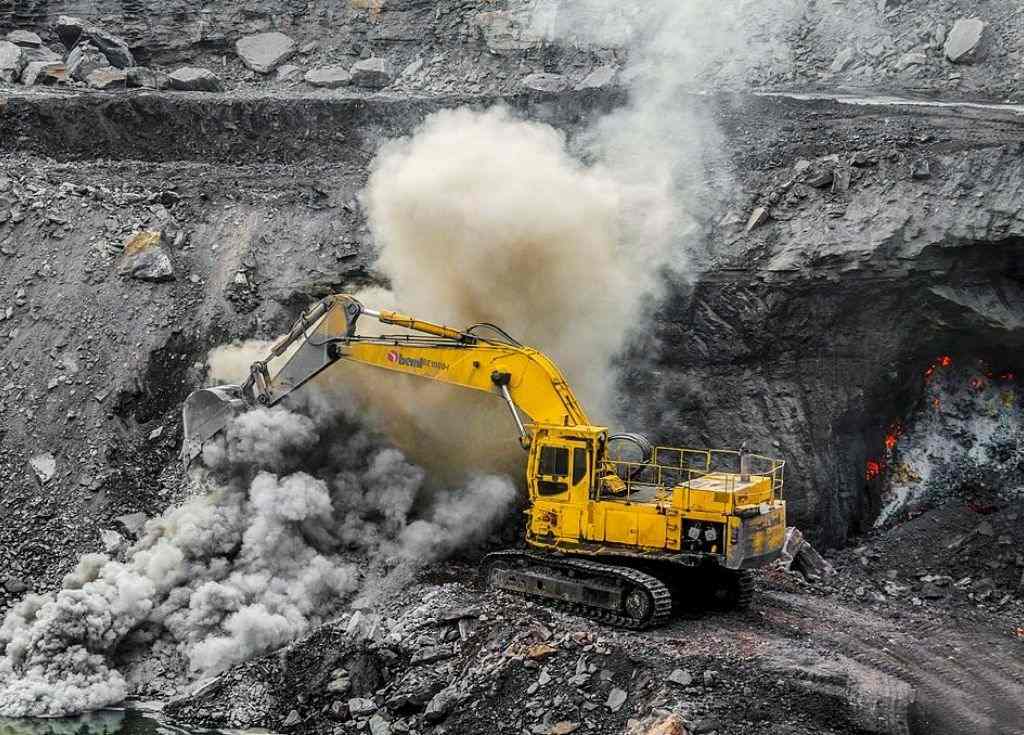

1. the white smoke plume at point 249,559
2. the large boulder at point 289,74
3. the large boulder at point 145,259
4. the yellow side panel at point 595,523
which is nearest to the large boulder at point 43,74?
the large boulder at point 289,74

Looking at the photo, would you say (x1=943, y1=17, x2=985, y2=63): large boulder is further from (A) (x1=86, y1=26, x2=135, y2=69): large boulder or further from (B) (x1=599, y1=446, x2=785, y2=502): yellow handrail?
(A) (x1=86, y1=26, x2=135, y2=69): large boulder

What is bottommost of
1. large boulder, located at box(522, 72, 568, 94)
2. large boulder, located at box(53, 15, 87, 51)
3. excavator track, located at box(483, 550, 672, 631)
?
excavator track, located at box(483, 550, 672, 631)

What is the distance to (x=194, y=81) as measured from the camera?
2419 cm

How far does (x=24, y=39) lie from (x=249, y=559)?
16.2m

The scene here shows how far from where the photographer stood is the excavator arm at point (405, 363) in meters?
13.8

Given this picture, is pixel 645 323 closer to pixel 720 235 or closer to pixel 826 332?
pixel 720 235

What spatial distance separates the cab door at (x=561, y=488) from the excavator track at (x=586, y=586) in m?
0.37

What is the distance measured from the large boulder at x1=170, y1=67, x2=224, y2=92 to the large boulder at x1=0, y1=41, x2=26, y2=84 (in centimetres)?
305

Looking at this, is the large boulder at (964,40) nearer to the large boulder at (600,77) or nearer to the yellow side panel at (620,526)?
the large boulder at (600,77)

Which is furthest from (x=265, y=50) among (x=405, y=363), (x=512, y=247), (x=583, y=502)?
(x=583, y=502)

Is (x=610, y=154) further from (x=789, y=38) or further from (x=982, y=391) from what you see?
(x=982, y=391)

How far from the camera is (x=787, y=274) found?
1738 cm

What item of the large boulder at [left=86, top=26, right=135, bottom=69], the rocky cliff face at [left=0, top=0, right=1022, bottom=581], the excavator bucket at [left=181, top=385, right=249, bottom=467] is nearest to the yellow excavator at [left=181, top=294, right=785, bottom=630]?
the excavator bucket at [left=181, top=385, right=249, bottom=467]

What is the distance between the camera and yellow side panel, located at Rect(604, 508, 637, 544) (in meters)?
13.3
